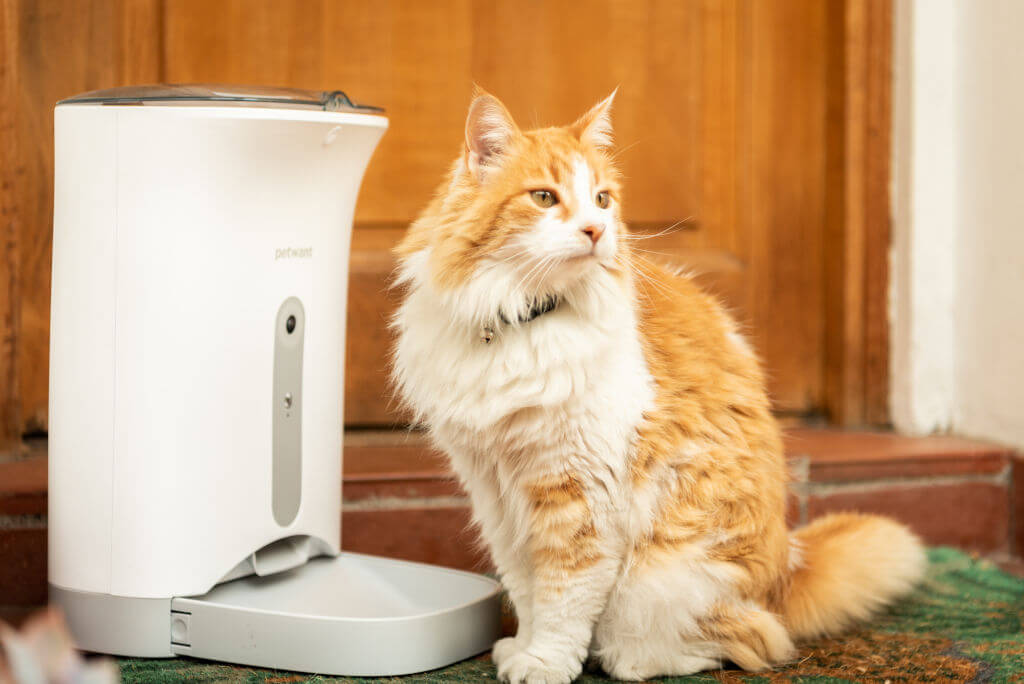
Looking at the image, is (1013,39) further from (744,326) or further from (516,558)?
(516,558)

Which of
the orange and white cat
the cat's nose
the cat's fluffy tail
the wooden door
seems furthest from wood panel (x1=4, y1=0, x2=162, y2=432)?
the cat's fluffy tail

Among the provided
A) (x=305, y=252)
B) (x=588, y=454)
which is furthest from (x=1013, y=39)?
(x=305, y=252)

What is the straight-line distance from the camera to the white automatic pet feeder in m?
1.23

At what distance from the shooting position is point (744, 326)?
2.06 metres

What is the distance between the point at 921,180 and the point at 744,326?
437 millimetres

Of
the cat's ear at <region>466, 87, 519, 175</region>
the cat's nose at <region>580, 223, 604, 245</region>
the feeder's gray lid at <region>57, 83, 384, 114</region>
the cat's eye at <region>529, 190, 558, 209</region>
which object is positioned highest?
the feeder's gray lid at <region>57, 83, 384, 114</region>

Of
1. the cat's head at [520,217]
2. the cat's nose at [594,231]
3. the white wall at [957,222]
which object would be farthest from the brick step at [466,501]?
the cat's nose at [594,231]

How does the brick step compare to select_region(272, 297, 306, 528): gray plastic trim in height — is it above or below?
below

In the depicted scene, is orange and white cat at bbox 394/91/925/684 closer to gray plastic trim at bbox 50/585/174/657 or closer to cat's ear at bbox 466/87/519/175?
cat's ear at bbox 466/87/519/175

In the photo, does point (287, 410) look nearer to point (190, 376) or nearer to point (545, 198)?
point (190, 376)

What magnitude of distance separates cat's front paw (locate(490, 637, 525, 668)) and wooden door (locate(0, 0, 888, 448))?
685 millimetres

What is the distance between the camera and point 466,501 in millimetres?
1695

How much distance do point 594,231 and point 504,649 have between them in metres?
0.55

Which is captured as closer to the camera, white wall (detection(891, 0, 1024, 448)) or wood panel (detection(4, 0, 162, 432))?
wood panel (detection(4, 0, 162, 432))
